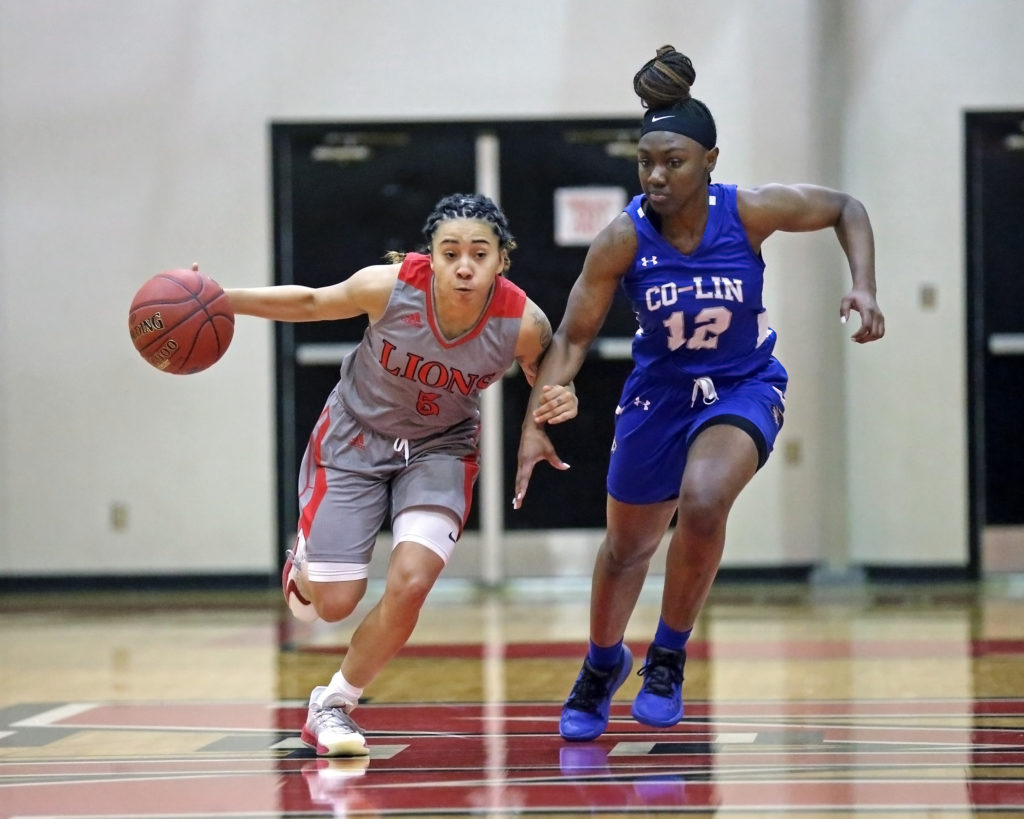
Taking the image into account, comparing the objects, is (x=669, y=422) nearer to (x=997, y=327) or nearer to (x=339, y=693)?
(x=339, y=693)

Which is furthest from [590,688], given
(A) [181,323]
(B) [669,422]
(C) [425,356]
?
(A) [181,323]

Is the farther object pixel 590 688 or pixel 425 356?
pixel 590 688

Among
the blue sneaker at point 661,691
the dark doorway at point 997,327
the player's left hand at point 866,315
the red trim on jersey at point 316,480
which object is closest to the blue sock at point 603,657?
the blue sneaker at point 661,691

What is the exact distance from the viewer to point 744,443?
11.8 ft

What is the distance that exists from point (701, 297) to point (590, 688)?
3.43ft

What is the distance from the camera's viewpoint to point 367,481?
3.81m

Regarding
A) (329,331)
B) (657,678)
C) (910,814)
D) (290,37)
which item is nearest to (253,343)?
(329,331)

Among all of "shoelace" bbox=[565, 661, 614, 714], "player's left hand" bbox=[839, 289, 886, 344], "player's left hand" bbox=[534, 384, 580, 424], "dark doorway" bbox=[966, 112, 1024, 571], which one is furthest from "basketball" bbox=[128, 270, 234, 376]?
"dark doorway" bbox=[966, 112, 1024, 571]

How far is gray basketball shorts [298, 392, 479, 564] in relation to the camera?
374 centimetres

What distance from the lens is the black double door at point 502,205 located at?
8.47 metres

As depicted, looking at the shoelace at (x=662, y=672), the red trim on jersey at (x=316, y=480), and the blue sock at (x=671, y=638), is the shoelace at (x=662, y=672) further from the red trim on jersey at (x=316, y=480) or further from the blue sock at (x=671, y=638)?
the red trim on jersey at (x=316, y=480)

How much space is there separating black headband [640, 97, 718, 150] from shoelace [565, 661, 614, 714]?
1.37 metres

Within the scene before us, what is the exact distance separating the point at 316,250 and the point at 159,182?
988 millimetres

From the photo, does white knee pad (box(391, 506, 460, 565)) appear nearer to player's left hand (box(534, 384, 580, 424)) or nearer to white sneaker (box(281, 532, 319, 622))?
white sneaker (box(281, 532, 319, 622))
